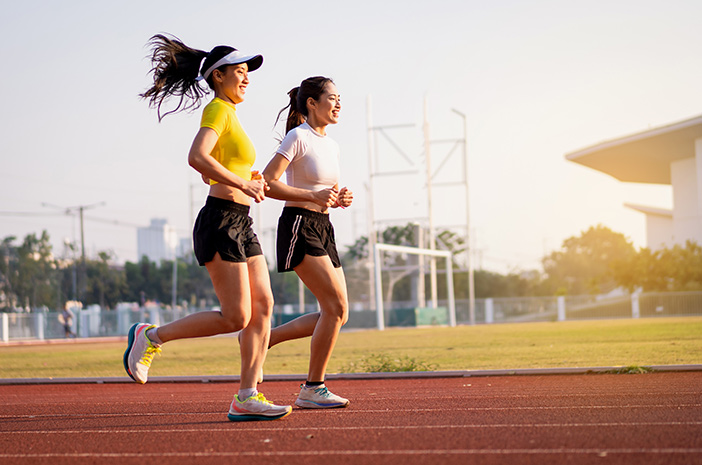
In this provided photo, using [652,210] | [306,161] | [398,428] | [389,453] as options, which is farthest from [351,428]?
[652,210]

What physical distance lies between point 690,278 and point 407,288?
30.3 meters

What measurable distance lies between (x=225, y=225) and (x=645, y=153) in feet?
215

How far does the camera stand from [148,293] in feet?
296

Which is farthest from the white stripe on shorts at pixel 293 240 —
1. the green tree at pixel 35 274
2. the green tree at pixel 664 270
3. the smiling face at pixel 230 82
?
the green tree at pixel 35 274

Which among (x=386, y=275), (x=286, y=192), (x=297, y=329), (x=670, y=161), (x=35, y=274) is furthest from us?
(x=35, y=274)

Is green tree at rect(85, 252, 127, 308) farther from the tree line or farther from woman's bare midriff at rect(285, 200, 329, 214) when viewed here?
woman's bare midriff at rect(285, 200, 329, 214)

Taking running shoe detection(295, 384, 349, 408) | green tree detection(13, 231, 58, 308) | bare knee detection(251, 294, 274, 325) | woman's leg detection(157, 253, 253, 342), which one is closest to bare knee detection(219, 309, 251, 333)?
woman's leg detection(157, 253, 253, 342)

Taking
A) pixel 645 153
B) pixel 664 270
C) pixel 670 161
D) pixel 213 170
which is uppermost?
pixel 645 153

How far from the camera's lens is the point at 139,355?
17.5ft

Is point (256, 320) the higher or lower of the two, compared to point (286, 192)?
lower

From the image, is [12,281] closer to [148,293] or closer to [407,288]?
[148,293]

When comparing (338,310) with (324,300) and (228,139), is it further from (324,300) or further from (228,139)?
(228,139)

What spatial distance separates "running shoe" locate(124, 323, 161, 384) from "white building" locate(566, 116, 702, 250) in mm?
57528

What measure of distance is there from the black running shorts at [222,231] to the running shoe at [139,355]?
62cm
